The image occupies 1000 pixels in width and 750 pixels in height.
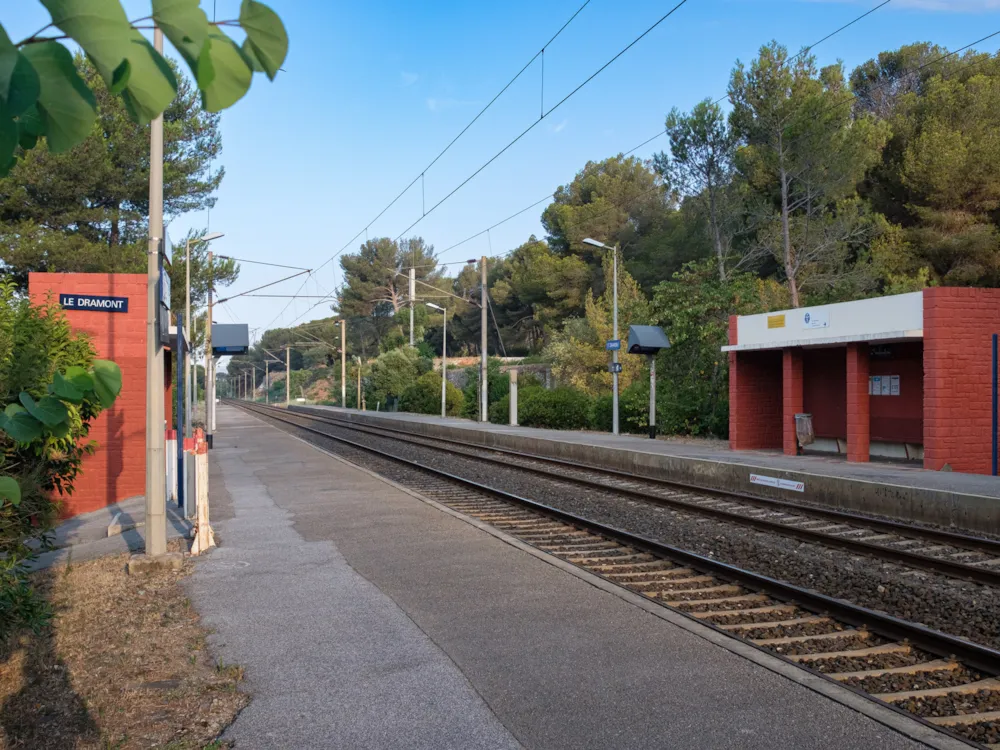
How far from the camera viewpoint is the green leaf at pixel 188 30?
1.56m

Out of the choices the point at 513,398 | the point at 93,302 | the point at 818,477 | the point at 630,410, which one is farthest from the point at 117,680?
the point at 513,398

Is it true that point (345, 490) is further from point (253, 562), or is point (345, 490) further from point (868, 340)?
point (868, 340)

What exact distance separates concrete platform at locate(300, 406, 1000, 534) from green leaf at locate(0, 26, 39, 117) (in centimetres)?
1286

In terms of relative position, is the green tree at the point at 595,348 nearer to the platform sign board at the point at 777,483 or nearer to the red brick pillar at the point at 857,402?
the red brick pillar at the point at 857,402

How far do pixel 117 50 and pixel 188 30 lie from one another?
13 cm

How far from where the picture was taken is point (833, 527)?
12.0 meters

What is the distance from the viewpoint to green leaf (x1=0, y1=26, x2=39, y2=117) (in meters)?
1.42

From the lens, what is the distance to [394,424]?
43.7 m

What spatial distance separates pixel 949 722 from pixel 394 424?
39.8 metres

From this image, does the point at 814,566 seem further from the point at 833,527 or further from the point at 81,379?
the point at 81,379

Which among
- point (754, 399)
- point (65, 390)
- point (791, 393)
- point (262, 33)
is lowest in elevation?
point (754, 399)

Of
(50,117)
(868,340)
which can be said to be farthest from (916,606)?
(868,340)

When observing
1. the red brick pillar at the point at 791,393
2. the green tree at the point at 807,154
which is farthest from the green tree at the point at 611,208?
the red brick pillar at the point at 791,393

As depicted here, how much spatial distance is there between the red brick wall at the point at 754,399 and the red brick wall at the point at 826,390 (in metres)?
1.11
